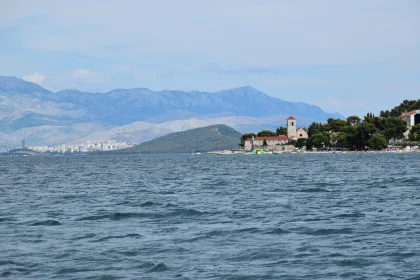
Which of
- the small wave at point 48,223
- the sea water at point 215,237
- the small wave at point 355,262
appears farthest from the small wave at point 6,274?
the small wave at point 48,223

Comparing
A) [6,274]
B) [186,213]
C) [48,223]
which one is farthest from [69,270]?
[186,213]

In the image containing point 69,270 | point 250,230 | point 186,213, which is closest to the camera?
point 69,270

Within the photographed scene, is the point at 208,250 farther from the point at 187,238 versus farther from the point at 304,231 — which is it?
the point at 304,231

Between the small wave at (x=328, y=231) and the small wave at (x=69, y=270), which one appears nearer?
the small wave at (x=69, y=270)

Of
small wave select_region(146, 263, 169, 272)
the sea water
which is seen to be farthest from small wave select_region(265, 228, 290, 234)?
small wave select_region(146, 263, 169, 272)

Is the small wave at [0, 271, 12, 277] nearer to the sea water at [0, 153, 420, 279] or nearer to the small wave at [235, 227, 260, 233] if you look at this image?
the sea water at [0, 153, 420, 279]

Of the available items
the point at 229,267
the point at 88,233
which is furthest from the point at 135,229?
the point at 229,267

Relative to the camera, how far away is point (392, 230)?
34.2 m


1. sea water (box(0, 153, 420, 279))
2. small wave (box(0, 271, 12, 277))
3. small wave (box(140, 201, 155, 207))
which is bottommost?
small wave (box(0, 271, 12, 277))

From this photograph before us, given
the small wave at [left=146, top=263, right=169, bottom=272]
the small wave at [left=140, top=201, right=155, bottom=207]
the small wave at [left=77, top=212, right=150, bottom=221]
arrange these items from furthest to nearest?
1. the small wave at [left=140, top=201, right=155, bottom=207]
2. the small wave at [left=77, top=212, right=150, bottom=221]
3. the small wave at [left=146, top=263, right=169, bottom=272]

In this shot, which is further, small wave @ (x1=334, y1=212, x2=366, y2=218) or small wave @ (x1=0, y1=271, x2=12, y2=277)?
small wave @ (x1=334, y1=212, x2=366, y2=218)

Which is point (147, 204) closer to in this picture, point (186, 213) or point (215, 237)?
point (186, 213)

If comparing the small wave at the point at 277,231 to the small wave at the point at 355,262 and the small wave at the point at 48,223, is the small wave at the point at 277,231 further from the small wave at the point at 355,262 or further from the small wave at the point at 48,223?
the small wave at the point at 48,223

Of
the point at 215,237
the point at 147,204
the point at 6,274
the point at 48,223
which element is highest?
the point at 147,204
